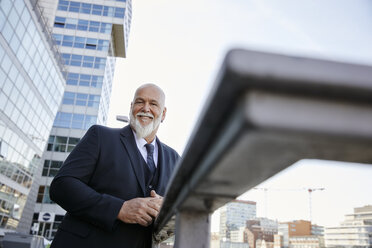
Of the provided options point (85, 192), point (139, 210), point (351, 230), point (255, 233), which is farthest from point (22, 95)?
point (351, 230)

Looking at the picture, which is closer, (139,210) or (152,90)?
(139,210)

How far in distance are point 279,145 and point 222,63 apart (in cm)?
13

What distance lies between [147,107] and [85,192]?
95 cm

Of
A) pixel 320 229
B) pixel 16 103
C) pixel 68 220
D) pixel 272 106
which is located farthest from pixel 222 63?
pixel 320 229

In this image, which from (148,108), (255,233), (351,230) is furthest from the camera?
(351,230)

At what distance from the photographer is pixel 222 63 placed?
40 cm

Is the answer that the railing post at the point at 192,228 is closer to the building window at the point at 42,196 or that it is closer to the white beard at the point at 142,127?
the white beard at the point at 142,127

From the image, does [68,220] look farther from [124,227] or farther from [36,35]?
[36,35]

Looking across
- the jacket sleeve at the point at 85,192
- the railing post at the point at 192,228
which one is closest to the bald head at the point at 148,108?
the jacket sleeve at the point at 85,192

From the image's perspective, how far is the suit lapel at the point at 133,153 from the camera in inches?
76.6

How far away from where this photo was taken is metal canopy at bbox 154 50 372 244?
396mm

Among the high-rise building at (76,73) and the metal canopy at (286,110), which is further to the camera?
the high-rise building at (76,73)

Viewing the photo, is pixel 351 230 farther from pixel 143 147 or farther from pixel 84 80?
pixel 143 147

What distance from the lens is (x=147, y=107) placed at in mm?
2539
